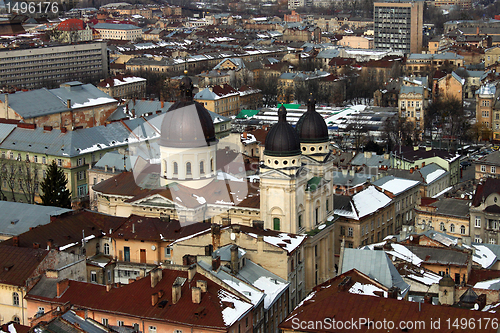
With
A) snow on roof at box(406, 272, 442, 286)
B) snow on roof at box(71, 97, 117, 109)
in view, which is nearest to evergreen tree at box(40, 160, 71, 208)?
snow on roof at box(406, 272, 442, 286)

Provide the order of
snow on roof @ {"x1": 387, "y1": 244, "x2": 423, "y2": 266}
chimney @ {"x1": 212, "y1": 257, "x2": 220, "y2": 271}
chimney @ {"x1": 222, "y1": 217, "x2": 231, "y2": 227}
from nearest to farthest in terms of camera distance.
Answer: chimney @ {"x1": 212, "y1": 257, "x2": 220, "y2": 271}, snow on roof @ {"x1": 387, "y1": 244, "x2": 423, "y2": 266}, chimney @ {"x1": 222, "y1": 217, "x2": 231, "y2": 227}

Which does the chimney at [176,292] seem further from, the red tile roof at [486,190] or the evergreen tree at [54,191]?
the red tile roof at [486,190]

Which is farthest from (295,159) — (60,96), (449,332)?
(60,96)

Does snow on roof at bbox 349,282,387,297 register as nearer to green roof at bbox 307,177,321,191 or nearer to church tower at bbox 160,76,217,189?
green roof at bbox 307,177,321,191

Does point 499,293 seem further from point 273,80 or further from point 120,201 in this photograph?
point 273,80

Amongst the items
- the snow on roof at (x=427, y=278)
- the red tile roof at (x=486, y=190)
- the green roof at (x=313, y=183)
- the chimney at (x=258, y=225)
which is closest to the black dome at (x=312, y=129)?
the green roof at (x=313, y=183)
